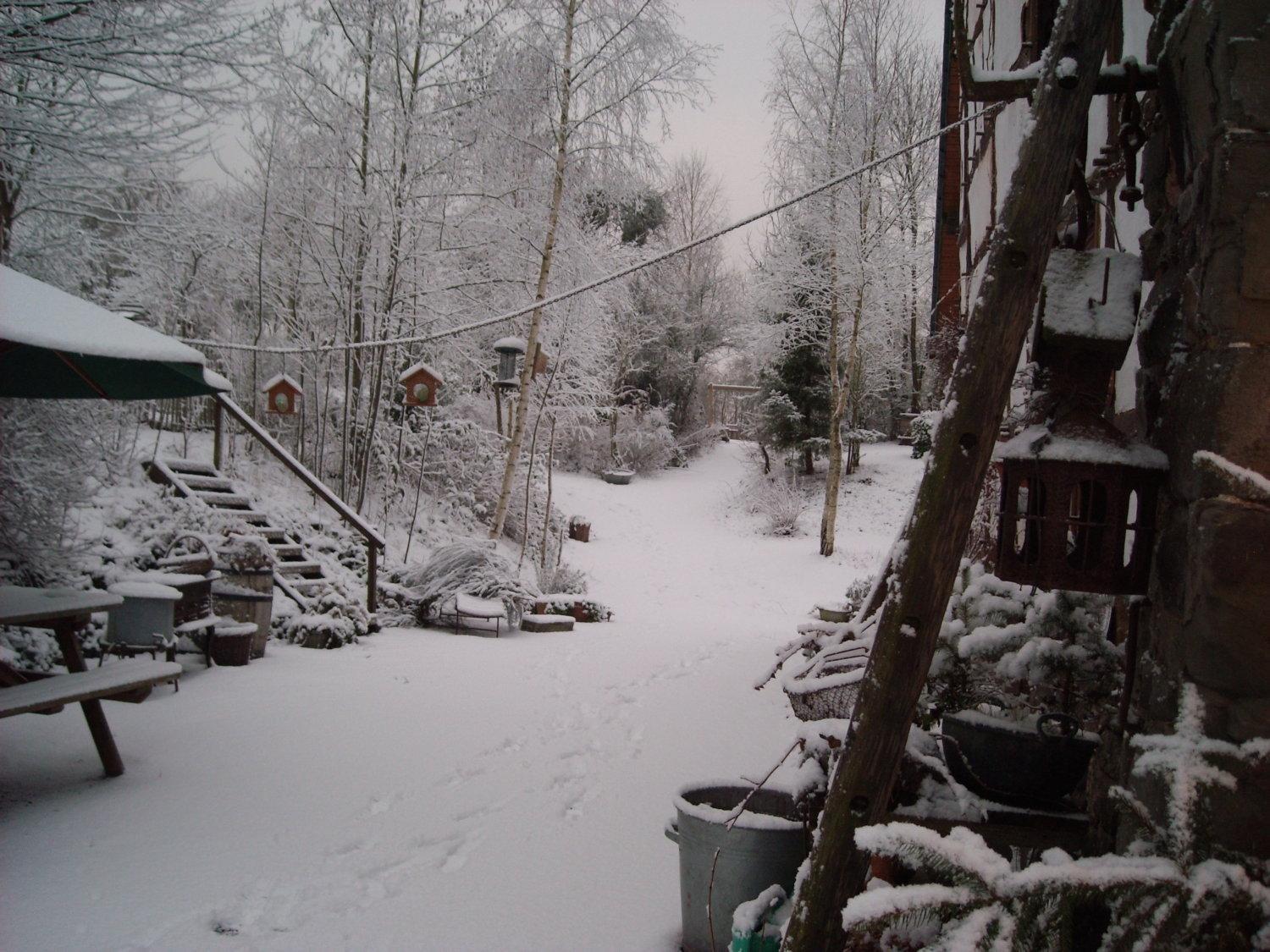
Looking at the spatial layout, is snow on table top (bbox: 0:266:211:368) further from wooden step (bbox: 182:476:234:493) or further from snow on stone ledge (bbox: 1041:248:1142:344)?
wooden step (bbox: 182:476:234:493)

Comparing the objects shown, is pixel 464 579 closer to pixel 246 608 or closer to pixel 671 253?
pixel 246 608

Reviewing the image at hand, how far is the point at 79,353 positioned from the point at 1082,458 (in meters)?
3.68

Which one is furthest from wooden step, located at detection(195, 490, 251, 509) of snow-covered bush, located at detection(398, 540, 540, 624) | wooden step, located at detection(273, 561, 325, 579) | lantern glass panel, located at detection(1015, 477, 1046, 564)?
lantern glass panel, located at detection(1015, 477, 1046, 564)

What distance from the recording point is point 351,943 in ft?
8.25

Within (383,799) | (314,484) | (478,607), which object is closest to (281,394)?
(314,484)

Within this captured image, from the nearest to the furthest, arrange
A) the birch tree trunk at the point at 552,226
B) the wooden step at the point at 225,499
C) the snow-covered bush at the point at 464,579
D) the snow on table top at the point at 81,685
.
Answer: the snow on table top at the point at 81,685, the wooden step at the point at 225,499, the snow-covered bush at the point at 464,579, the birch tree trunk at the point at 552,226

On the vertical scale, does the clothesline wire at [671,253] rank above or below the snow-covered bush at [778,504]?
above

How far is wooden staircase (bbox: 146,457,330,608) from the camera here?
25.8ft

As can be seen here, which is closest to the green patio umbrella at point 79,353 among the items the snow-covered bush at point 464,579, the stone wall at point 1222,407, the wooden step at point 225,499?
the stone wall at point 1222,407

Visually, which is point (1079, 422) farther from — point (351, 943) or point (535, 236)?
point (535, 236)

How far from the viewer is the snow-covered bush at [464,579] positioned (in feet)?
28.7

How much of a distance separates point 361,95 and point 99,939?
9.28m

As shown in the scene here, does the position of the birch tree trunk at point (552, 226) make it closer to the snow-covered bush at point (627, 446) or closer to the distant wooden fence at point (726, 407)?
the snow-covered bush at point (627, 446)

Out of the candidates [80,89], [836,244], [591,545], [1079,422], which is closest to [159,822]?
[1079,422]
